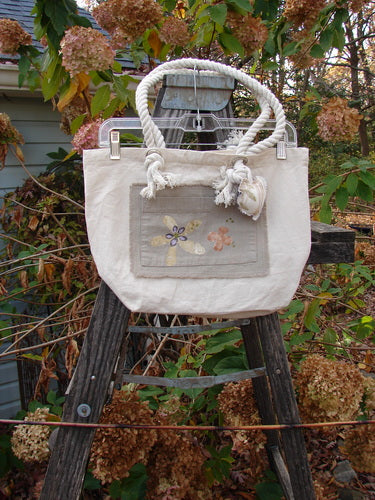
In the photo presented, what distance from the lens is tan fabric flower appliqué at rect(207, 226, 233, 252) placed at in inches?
39.5

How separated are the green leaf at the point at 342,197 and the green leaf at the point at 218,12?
2.59ft

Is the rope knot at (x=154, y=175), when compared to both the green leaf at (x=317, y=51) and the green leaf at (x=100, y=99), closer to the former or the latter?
→ the green leaf at (x=100, y=99)

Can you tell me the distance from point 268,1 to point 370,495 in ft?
7.80

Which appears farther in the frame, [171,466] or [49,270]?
[49,270]

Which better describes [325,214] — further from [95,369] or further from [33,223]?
[33,223]

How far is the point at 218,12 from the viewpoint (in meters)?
1.49

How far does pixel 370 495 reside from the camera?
1.89 meters

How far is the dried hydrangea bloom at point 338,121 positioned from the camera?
1.46 metres

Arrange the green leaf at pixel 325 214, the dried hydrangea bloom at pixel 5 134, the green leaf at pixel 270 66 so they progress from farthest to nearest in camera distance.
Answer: the green leaf at pixel 270 66 → the dried hydrangea bloom at pixel 5 134 → the green leaf at pixel 325 214

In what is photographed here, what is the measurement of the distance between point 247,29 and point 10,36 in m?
1.02

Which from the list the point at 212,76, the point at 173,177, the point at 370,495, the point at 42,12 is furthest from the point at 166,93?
the point at 370,495

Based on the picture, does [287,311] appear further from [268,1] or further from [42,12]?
[42,12]

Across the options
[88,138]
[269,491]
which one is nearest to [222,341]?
[269,491]

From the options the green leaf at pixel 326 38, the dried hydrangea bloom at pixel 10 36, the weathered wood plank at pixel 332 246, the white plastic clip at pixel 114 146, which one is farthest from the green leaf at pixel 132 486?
the green leaf at pixel 326 38
